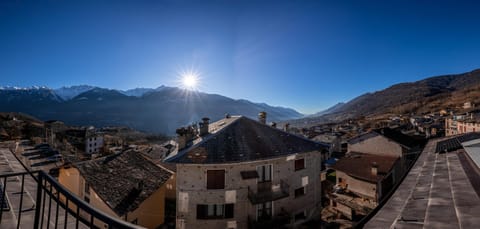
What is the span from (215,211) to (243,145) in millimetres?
4485

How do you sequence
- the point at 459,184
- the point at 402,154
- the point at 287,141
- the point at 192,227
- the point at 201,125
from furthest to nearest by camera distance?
the point at 402,154 < the point at 201,125 < the point at 287,141 < the point at 192,227 < the point at 459,184

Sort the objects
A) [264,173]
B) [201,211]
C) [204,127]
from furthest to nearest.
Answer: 1. [204,127]
2. [264,173]
3. [201,211]

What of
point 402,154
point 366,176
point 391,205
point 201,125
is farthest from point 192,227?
point 402,154

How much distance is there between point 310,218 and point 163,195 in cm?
1197

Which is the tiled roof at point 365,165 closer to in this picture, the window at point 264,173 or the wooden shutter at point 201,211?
the window at point 264,173

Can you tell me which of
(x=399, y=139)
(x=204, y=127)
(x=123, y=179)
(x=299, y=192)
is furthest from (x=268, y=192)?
(x=399, y=139)

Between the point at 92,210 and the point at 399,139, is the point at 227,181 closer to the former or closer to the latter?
the point at 92,210

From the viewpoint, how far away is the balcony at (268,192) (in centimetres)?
1349

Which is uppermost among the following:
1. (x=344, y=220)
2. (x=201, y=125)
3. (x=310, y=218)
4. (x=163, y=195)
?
(x=201, y=125)

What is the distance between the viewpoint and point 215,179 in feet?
43.4

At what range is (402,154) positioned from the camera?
24672 millimetres

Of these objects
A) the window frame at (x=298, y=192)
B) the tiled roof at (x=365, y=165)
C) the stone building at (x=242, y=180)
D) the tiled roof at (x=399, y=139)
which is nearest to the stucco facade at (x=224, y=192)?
the stone building at (x=242, y=180)

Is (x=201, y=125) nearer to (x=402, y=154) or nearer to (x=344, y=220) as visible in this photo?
(x=344, y=220)

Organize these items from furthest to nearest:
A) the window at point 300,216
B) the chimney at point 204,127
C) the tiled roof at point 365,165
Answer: the tiled roof at point 365,165 → the chimney at point 204,127 → the window at point 300,216
